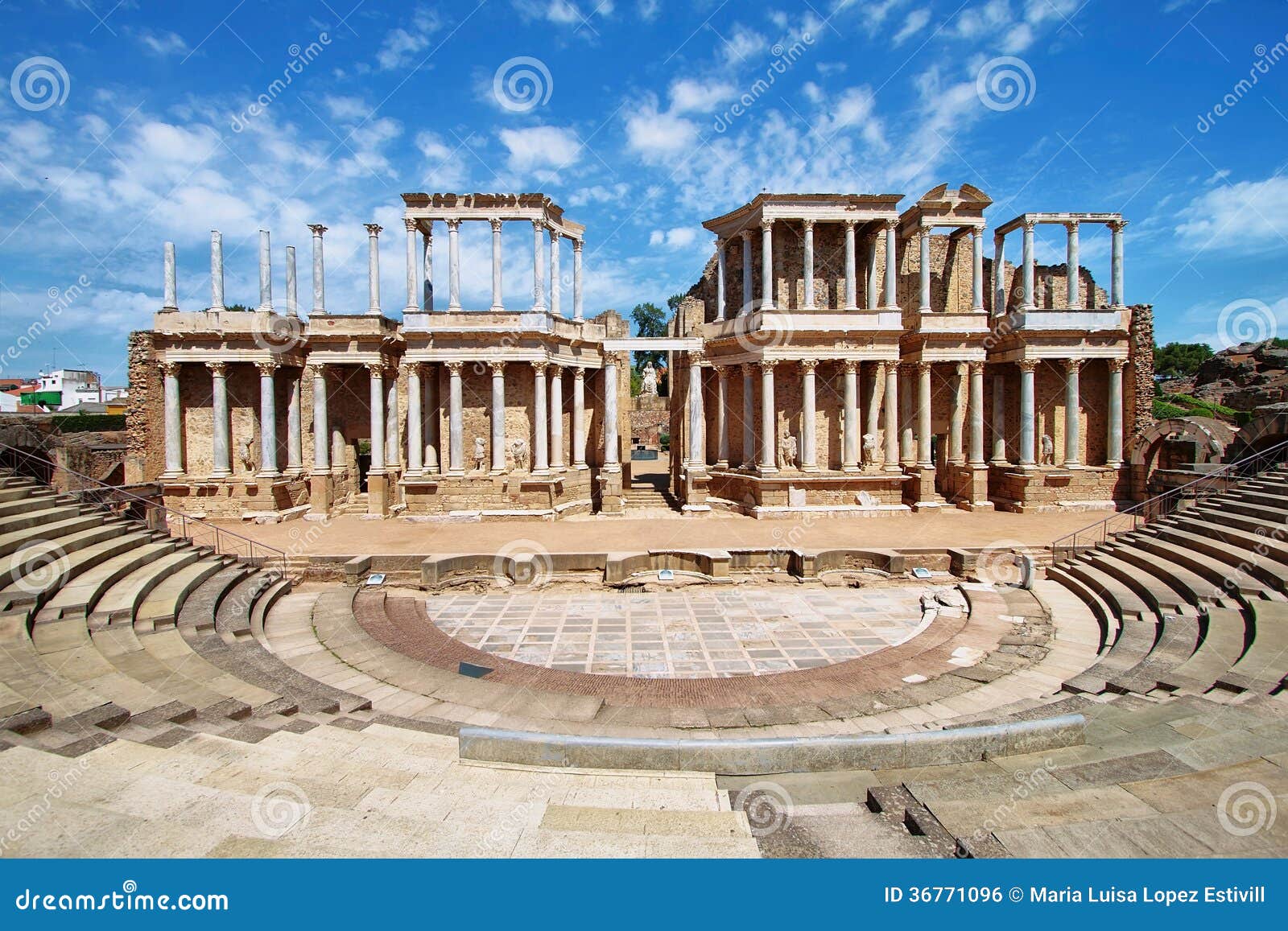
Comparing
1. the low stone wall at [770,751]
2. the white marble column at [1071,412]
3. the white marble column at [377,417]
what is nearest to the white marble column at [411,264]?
the white marble column at [377,417]

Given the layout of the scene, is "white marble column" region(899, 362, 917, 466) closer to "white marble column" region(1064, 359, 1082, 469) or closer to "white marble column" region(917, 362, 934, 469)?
"white marble column" region(917, 362, 934, 469)

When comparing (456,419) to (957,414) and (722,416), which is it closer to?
(722,416)

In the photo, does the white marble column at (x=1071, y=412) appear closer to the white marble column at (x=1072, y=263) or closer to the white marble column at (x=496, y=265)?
the white marble column at (x=1072, y=263)

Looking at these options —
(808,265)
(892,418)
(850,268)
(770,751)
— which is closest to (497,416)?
(808,265)

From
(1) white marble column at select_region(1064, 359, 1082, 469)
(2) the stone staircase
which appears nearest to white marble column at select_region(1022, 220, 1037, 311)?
(1) white marble column at select_region(1064, 359, 1082, 469)

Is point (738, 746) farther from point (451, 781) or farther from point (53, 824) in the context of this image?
point (53, 824)

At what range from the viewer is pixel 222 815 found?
4.56m

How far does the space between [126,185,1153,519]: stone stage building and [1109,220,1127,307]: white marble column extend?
3.8 inches

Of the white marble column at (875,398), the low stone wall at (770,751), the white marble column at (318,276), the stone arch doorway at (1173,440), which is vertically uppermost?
the white marble column at (318,276)

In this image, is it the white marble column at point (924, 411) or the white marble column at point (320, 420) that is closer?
Result: the white marble column at point (320, 420)

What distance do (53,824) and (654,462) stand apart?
43506 millimetres

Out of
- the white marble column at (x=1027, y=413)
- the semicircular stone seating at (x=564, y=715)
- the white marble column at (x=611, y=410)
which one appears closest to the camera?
the semicircular stone seating at (x=564, y=715)

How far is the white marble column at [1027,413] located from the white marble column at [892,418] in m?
5.22

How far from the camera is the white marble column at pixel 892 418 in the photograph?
26.0 metres
